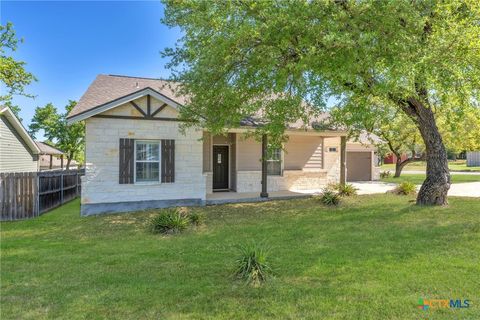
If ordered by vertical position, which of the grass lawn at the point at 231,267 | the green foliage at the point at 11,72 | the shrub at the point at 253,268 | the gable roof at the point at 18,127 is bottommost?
the grass lawn at the point at 231,267

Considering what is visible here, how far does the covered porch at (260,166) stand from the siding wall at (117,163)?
1.68 metres

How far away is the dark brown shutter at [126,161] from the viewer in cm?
1007

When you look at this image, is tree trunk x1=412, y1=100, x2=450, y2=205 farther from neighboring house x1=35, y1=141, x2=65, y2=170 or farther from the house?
neighboring house x1=35, y1=141, x2=65, y2=170

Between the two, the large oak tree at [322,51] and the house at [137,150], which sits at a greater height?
the large oak tree at [322,51]

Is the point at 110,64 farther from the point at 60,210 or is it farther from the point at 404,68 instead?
the point at 404,68

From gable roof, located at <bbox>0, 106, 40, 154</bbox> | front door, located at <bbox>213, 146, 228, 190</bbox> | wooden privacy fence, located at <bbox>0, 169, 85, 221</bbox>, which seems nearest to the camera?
wooden privacy fence, located at <bbox>0, 169, 85, 221</bbox>

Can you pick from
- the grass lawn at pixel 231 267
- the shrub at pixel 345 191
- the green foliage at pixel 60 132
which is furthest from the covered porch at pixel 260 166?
the green foliage at pixel 60 132

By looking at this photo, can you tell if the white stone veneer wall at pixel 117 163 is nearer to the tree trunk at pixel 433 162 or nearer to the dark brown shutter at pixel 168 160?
the dark brown shutter at pixel 168 160

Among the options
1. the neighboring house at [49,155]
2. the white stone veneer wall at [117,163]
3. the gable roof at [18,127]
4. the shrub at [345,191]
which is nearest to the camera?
the white stone veneer wall at [117,163]

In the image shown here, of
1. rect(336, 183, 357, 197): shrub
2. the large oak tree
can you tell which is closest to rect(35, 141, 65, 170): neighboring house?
the large oak tree

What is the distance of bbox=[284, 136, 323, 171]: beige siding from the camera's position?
1529cm

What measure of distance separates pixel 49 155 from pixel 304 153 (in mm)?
26277

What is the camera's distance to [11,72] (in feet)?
42.3

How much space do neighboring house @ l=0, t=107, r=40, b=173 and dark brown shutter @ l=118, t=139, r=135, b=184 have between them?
29.3 feet
